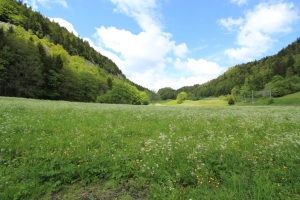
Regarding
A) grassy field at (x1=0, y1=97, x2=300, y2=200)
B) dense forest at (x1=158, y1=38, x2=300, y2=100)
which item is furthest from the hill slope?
grassy field at (x1=0, y1=97, x2=300, y2=200)

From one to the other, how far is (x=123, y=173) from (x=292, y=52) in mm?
228967

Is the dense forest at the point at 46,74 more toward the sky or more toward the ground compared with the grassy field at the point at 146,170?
more toward the sky

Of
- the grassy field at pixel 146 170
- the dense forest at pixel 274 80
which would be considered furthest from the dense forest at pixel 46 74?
the grassy field at pixel 146 170

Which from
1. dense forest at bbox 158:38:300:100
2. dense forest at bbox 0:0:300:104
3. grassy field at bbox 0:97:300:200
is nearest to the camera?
grassy field at bbox 0:97:300:200

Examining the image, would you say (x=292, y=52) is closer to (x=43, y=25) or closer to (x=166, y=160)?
(x=166, y=160)

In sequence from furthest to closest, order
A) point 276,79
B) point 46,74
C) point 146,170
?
point 276,79, point 46,74, point 146,170

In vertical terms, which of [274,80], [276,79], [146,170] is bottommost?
[146,170]

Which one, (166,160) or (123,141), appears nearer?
(166,160)

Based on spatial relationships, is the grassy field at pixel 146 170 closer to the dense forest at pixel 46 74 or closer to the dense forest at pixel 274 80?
the dense forest at pixel 46 74

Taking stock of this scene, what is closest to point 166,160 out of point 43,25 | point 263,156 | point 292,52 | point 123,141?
point 123,141

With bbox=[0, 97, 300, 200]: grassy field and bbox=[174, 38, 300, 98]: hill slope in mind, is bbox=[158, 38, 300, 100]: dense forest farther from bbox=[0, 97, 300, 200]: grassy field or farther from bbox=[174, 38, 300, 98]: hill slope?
bbox=[0, 97, 300, 200]: grassy field

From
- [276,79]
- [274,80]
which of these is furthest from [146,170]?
[276,79]

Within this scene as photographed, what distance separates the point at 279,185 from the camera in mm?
3637

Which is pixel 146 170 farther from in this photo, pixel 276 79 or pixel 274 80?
pixel 276 79
